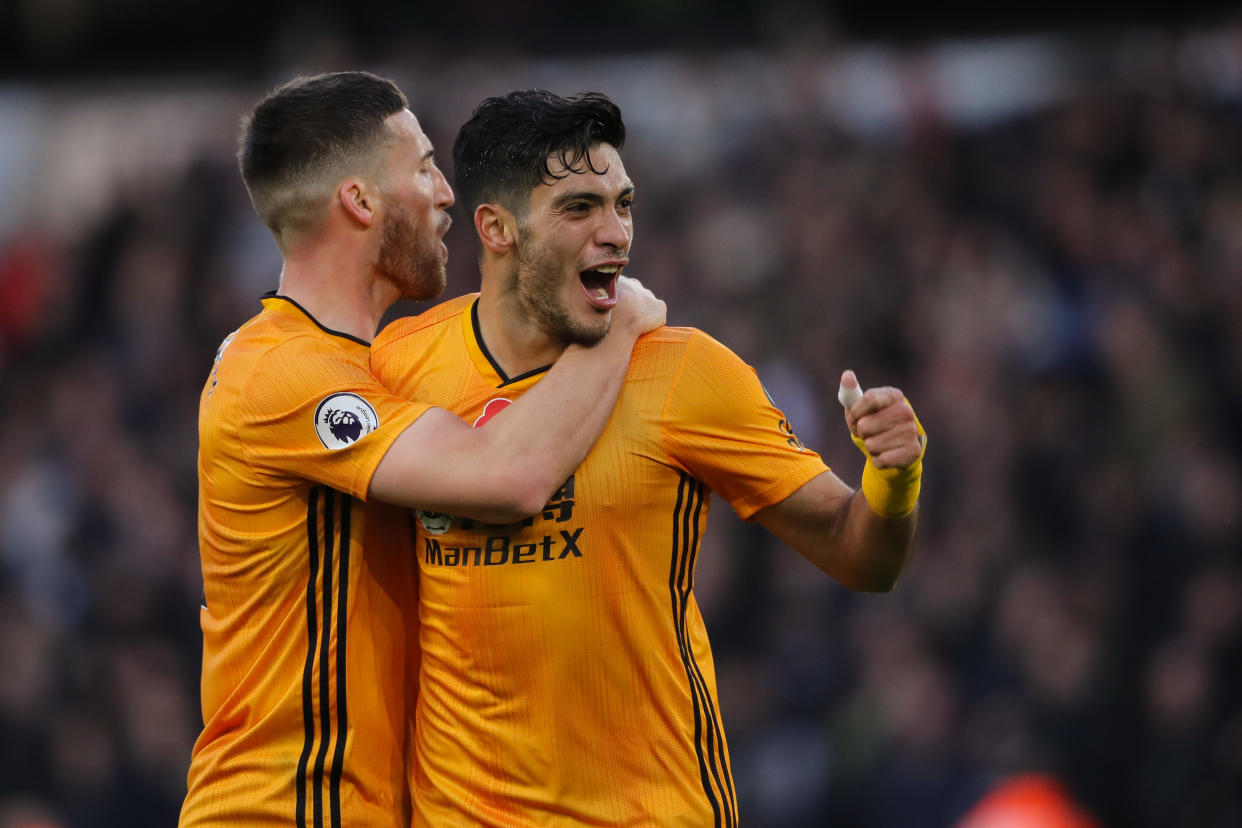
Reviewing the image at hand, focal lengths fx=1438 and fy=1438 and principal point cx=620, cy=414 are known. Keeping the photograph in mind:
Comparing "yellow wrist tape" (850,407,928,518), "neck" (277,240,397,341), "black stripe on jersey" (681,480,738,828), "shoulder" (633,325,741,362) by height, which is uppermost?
"neck" (277,240,397,341)

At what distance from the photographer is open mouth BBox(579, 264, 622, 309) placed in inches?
131

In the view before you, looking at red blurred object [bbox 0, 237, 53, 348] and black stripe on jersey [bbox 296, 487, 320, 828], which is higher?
red blurred object [bbox 0, 237, 53, 348]

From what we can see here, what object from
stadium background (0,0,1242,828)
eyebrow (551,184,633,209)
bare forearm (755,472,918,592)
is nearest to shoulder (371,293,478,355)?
eyebrow (551,184,633,209)

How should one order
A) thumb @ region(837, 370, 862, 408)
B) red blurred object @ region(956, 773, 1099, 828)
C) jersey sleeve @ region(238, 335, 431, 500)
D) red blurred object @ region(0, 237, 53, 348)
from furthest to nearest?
red blurred object @ region(0, 237, 53, 348) < red blurred object @ region(956, 773, 1099, 828) < jersey sleeve @ region(238, 335, 431, 500) < thumb @ region(837, 370, 862, 408)

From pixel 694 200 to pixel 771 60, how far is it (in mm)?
→ 1524

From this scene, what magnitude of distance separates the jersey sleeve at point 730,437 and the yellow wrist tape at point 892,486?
197 millimetres

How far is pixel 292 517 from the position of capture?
342 cm

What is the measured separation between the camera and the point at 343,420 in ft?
10.7

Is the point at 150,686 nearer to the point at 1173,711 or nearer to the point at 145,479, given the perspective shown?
the point at 145,479

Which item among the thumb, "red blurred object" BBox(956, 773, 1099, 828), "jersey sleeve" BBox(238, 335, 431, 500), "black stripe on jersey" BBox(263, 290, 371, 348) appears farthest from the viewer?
"red blurred object" BBox(956, 773, 1099, 828)

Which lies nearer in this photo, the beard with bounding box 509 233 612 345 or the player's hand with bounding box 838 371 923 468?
the player's hand with bounding box 838 371 923 468

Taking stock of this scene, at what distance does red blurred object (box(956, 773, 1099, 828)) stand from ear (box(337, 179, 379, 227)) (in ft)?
14.3

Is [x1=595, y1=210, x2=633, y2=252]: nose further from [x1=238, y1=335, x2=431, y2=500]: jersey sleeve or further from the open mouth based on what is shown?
[x1=238, y1=335, x2=431, y2=500]: jersey sleeve

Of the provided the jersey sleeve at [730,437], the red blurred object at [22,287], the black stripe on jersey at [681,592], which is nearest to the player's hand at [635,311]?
the jersey sleeve at [730,437]
